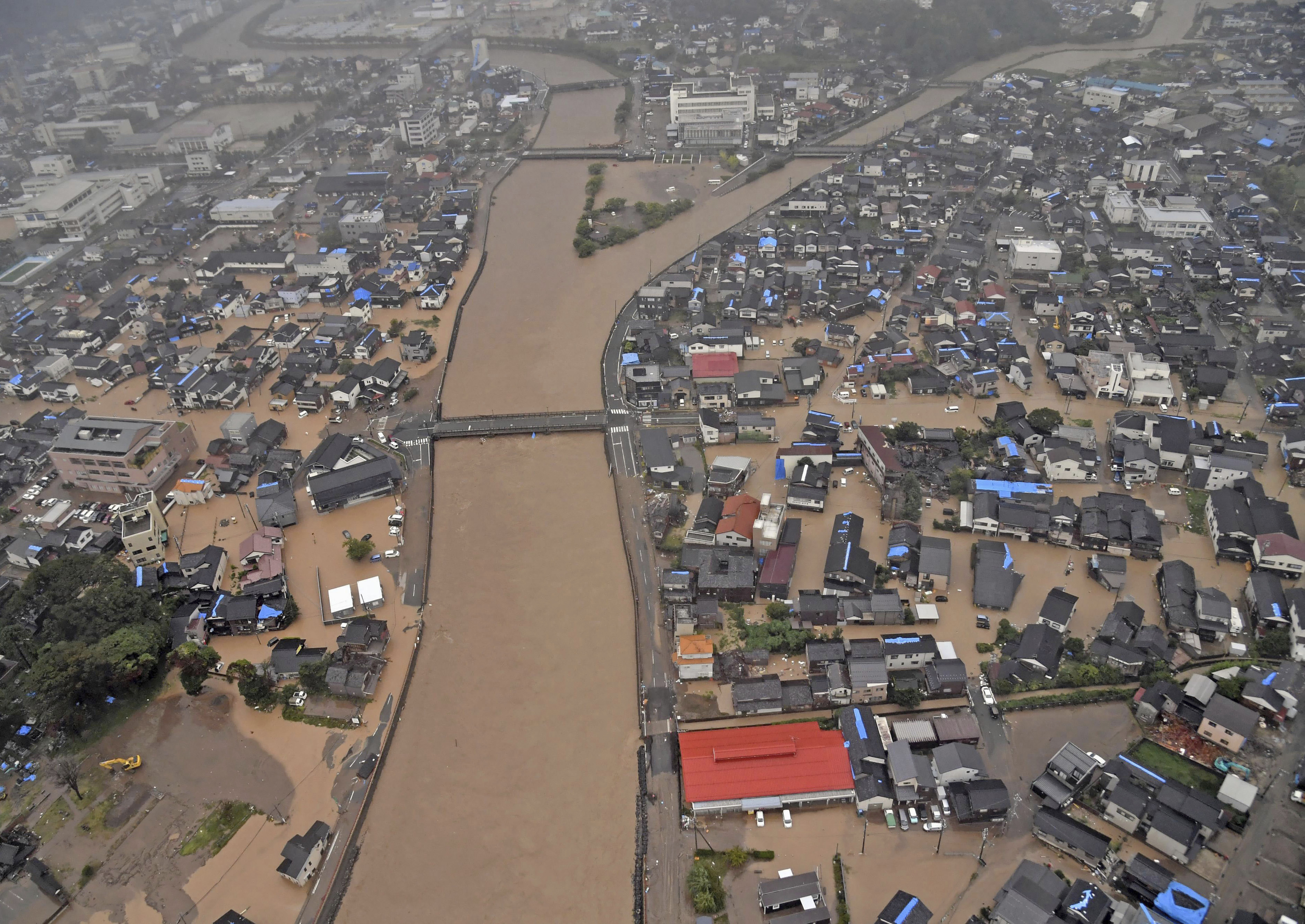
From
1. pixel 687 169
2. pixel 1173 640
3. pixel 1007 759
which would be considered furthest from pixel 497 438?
pixel 687 169

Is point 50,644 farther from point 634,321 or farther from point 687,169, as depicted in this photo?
point 687,169

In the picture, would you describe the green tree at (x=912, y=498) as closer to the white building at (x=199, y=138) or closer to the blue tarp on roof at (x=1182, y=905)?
the blue tarp on roof at (x=1182, y=905)

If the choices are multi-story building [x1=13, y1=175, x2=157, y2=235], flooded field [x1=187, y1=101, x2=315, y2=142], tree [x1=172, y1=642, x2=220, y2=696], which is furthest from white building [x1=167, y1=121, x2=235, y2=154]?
tree [x1=172, y1=642, x2=220, y2=696]

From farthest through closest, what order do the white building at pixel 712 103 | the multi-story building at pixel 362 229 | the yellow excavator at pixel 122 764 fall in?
the white building at pixel 712 103, the multi-story building at pixel 362 229, the yellow excavator at pixel 122 764

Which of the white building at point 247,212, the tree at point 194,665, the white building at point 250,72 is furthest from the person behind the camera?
the white building at point 250,72

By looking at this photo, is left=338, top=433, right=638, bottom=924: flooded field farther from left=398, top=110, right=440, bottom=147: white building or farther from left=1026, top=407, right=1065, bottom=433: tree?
left=398, top=110, right=440, bottom=147: white building

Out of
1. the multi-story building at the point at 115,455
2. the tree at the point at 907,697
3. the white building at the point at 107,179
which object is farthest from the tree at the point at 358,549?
the white building at the point at 107,179
